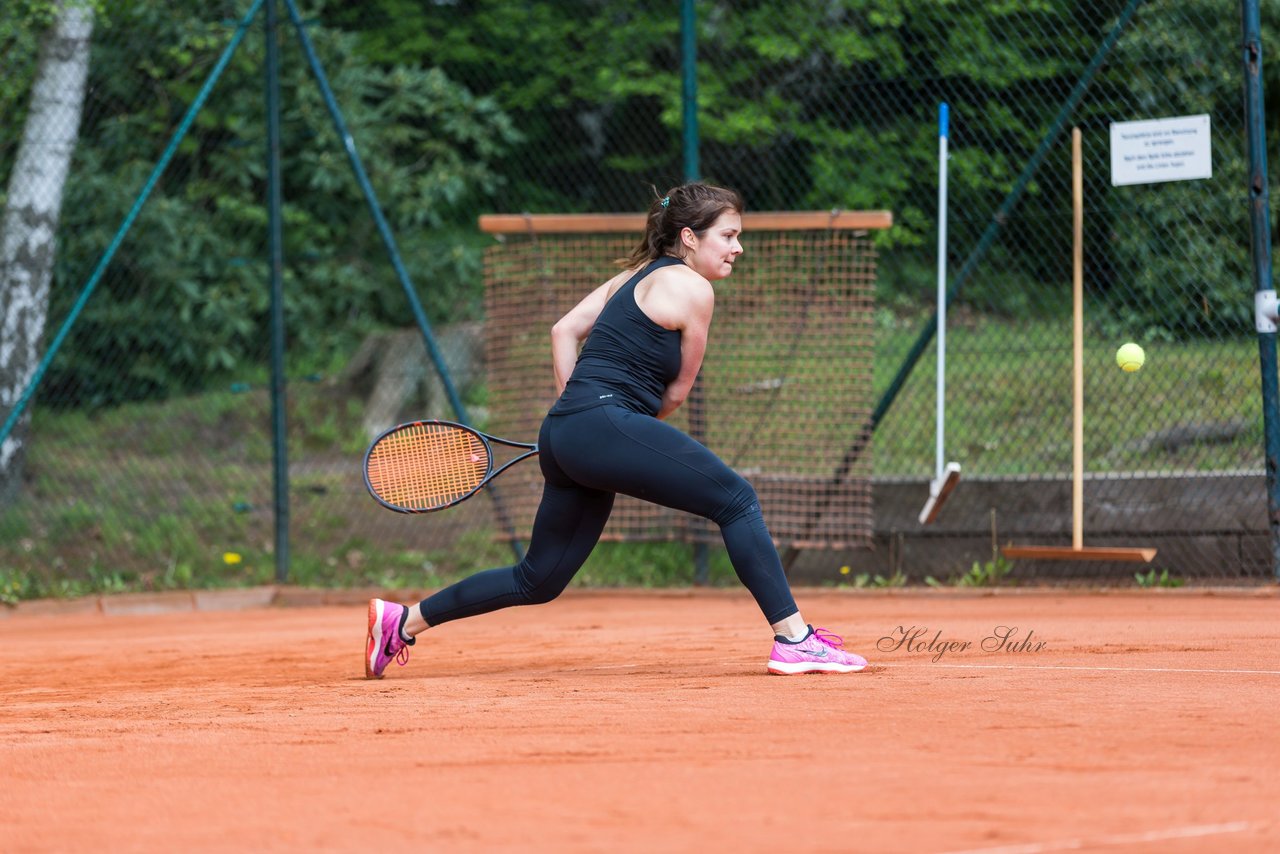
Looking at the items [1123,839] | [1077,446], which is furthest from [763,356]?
[1123,839]

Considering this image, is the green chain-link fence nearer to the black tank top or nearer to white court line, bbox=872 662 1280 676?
white court line, bbox=872 662 1280 676

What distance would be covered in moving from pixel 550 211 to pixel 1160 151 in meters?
4.77

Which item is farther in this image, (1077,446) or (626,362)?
(1077,446)

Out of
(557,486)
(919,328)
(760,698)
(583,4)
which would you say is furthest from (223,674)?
(583,4)

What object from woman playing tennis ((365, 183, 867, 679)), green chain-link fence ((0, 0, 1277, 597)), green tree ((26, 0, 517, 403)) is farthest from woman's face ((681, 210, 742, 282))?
green tree ((26, 0, 517, 403))

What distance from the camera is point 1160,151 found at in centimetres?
715

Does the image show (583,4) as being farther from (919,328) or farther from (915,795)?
(915,795)

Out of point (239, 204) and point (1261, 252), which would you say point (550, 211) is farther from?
point (1261, 252)

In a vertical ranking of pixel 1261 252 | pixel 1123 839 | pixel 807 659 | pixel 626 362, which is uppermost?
pixel 1261 252

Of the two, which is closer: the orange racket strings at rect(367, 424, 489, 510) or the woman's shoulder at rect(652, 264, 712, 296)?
the woman's shoulder at rect(652, 264, 712, 296)

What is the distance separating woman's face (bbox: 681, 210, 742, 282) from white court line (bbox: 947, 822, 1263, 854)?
7.99 feet

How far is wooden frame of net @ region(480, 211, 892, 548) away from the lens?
301 inches

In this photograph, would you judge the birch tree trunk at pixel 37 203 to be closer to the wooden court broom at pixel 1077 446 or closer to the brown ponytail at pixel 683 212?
the brown ponytail at pixel 683 212

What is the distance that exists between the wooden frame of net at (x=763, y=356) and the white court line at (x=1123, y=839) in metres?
5.03
